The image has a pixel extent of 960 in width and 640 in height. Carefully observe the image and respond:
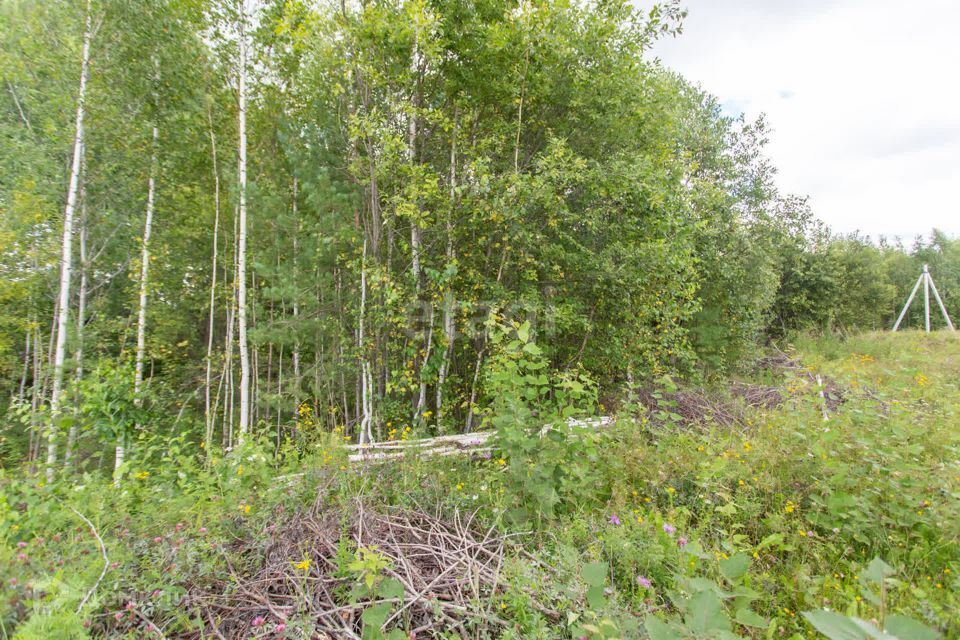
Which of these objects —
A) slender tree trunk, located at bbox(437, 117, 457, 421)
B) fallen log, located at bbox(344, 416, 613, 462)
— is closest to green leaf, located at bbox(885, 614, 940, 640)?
fallen log, located at bbox(344, 416, 613, 462)

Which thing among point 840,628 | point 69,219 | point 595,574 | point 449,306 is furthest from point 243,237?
point 840,628

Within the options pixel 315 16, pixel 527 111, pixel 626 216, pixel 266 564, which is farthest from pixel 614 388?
pixel 315 16

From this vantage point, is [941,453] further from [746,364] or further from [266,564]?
[746,364]

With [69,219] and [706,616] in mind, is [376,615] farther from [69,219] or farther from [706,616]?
[69,219]

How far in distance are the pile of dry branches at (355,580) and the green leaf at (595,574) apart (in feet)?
1.53

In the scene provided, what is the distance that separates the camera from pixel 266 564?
2.26 meters

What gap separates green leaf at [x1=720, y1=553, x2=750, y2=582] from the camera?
1520mm

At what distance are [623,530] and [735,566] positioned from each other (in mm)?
888

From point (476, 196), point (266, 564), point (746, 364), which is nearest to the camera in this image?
point (266, 564)

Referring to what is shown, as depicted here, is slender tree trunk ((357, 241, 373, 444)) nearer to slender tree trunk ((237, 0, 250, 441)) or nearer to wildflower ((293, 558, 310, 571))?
slender tree trunk ((237, 0, 250, 441))

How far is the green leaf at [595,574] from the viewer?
63.6 inches

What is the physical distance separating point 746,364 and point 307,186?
10.1m

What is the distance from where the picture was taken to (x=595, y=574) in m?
1.64

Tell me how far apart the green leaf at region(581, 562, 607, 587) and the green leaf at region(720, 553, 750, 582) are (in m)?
0.44
